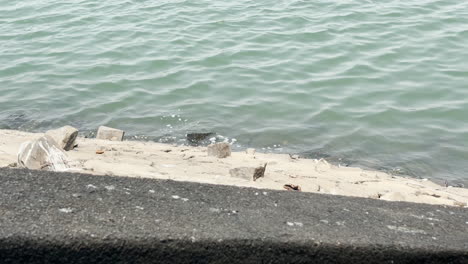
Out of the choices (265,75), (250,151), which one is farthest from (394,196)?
(265,75)

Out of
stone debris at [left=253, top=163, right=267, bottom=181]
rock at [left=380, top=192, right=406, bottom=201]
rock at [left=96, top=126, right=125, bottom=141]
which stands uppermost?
stone debris at [left=253, top=163, right=267, bottom=181]

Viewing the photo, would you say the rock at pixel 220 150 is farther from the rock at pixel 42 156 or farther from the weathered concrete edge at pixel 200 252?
the weathered concrete edge at pixel 200 252

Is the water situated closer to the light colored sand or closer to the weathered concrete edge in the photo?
the light colored sand

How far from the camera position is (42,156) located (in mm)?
5312

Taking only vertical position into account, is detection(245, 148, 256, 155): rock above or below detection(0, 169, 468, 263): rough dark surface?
below

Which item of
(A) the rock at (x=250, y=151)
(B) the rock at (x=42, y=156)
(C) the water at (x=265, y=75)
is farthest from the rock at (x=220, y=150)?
(B) the rock at (x=42, y=156)

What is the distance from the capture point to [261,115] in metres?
9.39

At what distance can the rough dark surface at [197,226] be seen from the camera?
268 centimetres

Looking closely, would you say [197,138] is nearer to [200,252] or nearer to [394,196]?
[394,196]

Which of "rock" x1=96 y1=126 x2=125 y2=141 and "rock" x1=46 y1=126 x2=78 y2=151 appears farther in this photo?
"rock" x1=96 y1=126 x2=125 y2=141

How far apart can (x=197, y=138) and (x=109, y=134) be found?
3.56ft

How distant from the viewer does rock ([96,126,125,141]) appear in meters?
8.61

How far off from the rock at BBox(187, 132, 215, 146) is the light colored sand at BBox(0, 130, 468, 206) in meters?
0.38

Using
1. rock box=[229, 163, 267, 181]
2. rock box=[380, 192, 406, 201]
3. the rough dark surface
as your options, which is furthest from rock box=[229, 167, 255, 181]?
the rough dark surface
